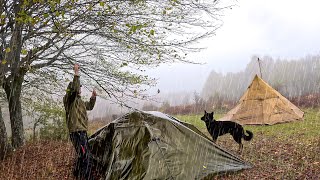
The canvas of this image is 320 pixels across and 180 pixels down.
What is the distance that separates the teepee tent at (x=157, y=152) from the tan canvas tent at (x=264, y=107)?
6.91 metres

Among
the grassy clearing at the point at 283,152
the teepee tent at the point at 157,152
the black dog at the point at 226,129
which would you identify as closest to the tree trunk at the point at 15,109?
the teepee tent at the point at 157,152

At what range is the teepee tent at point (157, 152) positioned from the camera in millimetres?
5844

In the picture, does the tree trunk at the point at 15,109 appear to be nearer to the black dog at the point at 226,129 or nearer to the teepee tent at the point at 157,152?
the teepee tent at the point at 157,152

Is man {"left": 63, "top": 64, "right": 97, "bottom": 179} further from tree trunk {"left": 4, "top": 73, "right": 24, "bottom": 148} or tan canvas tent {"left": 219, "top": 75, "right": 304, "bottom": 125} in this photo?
tan canvas tent {"left": 219, "top": 75, "right": 304, "bottom": 125}

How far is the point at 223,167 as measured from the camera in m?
6.40

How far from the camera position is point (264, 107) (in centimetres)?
1330

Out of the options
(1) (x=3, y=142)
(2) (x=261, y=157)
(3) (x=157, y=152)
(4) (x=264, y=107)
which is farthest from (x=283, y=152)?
(1) (x=3, y=142)

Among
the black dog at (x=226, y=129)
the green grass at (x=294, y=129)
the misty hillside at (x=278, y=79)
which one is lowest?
the green grass at (x=294, y=129)

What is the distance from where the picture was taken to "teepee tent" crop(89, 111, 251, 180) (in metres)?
5.84

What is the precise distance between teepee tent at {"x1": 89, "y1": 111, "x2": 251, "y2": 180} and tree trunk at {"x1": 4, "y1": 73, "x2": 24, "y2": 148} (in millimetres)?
5079

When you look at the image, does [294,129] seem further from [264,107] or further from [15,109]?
[15,109]

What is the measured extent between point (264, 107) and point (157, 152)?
852cm

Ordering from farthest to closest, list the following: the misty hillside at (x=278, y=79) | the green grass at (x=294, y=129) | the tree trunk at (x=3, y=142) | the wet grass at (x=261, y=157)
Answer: the misty hillside at (x=278, y=79), the green grass at (x=294, y=129), the tree trunk at (x=3, y=142), the wet grass at (x=261, y=157)

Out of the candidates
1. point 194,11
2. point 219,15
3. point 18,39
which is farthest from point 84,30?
point 219,15
